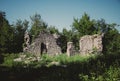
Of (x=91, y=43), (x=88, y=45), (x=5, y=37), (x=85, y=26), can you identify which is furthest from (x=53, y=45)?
(x=85, y=26)

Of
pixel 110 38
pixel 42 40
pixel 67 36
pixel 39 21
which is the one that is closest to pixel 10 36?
pixel 42 40

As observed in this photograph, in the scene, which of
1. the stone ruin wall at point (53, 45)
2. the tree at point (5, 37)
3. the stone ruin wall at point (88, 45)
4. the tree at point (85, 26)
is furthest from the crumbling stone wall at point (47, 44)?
the tree at point (85, 26)

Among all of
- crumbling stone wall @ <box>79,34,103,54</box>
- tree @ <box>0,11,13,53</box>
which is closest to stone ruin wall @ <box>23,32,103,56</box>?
crumbling stone wall @ <box>79,34,103,54</box>

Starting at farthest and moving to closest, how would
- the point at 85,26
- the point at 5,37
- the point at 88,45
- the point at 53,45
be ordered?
the point at 85,26, the point at 53,45, the point at 88,45, the point at 5,37

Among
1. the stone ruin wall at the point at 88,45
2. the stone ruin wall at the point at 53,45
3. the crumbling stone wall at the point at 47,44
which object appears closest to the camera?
the stone ruin wall at the point at 88,45

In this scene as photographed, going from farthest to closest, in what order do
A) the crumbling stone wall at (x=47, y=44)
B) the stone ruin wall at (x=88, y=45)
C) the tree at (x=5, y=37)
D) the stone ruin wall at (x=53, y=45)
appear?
1. the crumbling stone wall at (x=47, y=44)
2. the stone ruin wall at (x=53, y=45)
3. the stone ruin wall at (x=88, y=45)
4. the tree at (x=5, y=37)

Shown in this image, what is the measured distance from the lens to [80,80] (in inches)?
290

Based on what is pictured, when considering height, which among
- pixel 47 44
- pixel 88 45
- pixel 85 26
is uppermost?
pixel 85 26

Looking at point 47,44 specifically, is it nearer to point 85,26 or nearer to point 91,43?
point 91,43

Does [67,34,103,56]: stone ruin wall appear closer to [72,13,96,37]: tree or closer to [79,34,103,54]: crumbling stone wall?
[79,34,103,54]: crumbling stone wall

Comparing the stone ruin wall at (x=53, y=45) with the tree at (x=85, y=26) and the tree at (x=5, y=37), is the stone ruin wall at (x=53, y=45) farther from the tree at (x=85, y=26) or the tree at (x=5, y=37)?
the tree at (x=85, y=26)

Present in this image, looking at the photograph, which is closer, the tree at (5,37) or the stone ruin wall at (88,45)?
the tree at (5,37)

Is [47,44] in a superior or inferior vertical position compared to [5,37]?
inferior

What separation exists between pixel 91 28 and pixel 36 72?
75.4 ft
